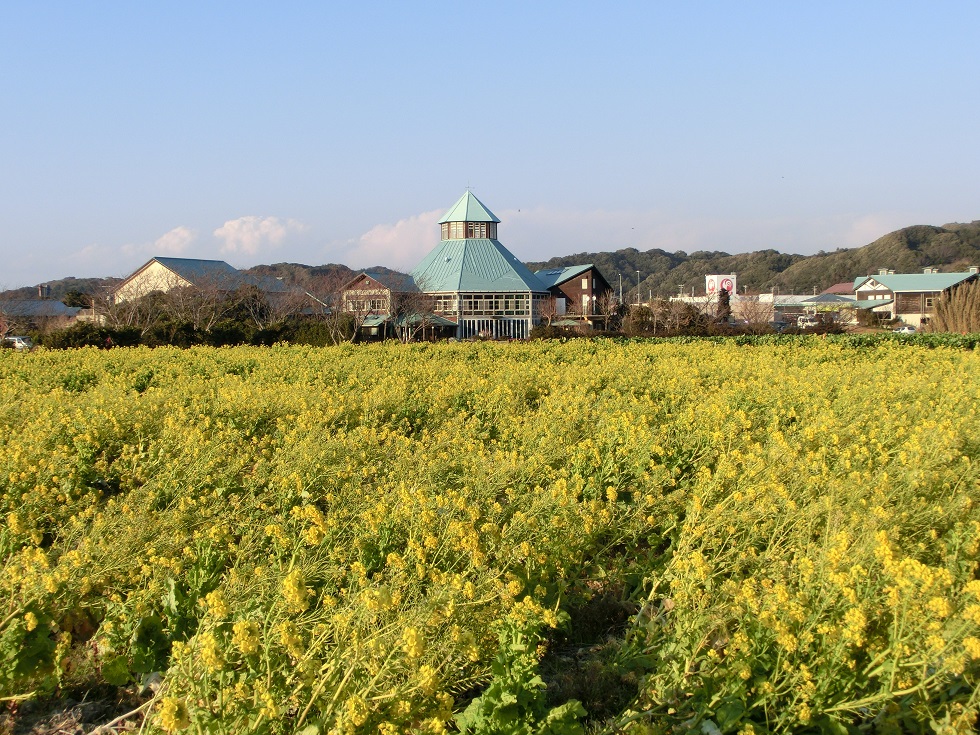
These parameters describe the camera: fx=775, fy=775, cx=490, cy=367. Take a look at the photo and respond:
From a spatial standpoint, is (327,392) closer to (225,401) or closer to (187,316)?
(225,401)

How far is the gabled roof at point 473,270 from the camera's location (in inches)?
2366

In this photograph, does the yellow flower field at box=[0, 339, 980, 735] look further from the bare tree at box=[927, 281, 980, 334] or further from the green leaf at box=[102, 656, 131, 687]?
the bare tree at box=[927, 281, 980, 334]

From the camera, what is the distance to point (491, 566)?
408 cm

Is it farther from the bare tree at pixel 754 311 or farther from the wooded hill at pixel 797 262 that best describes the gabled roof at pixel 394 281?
the wooded hill at pixel 797 262

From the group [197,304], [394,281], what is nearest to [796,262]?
[394,281]

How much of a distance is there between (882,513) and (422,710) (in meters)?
2.65

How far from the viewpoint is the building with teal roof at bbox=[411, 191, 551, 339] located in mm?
59719

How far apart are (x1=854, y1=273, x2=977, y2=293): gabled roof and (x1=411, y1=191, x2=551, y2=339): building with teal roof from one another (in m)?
35.8

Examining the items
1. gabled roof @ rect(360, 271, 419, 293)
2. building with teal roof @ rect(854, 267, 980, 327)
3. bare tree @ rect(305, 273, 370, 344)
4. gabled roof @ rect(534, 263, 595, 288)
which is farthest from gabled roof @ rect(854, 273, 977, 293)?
bare tree @ rect(305, 273, 370, 344)

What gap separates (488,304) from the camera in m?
Result: 60.0

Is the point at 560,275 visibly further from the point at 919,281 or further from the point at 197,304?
the point at 197,304

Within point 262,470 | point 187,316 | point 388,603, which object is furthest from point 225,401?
point 187,316

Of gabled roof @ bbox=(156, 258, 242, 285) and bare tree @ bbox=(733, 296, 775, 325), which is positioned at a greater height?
gabled roof @ bbox=(156, 258, 242, 285)

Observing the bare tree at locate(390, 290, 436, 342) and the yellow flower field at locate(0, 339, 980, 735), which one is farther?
the bare tree at locate(390, 290, 436, 342)
